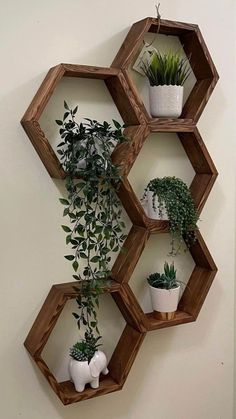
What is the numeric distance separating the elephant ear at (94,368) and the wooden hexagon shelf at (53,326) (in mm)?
70

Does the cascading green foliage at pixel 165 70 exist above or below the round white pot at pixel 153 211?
above

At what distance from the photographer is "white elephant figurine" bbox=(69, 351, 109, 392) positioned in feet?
4.71

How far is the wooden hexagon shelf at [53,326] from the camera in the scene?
1.40m

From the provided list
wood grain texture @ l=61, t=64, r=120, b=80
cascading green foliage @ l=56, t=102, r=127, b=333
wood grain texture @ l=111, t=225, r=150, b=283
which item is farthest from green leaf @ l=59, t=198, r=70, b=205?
wood grain texture @ l=61, t=64, r=120, b=80

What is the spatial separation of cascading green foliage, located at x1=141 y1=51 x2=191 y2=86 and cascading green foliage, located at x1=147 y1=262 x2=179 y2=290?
720 mm

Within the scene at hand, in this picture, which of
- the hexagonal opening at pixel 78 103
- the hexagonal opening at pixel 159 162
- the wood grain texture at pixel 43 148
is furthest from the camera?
the hexagonal opening at pixel 159 162

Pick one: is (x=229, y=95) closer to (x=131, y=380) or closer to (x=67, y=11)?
(x=67, y=11)

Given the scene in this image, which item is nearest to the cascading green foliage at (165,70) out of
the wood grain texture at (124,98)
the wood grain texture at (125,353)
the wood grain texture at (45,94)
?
the wood grain texture at (124,98)

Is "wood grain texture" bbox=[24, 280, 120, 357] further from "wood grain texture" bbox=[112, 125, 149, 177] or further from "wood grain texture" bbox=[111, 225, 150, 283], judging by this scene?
"wood grain texture" bbox=[112, 125, 149, 177]

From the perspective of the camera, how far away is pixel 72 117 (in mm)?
1399

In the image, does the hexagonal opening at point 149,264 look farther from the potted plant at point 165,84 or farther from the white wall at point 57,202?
the potted plant at point 165,84

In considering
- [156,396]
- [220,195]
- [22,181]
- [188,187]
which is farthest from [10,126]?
[156,396]

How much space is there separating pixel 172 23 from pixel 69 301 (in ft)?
3.61

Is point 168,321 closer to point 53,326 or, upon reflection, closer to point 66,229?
point 53,326
